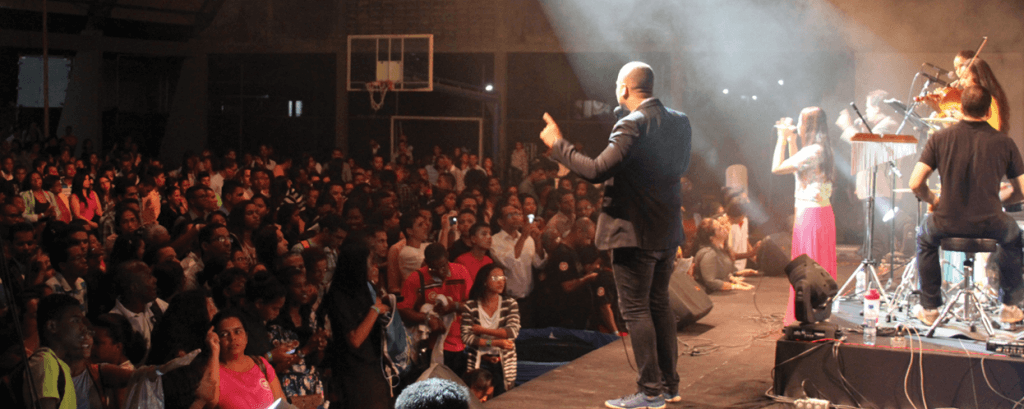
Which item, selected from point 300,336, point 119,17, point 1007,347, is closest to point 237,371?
point 300,336

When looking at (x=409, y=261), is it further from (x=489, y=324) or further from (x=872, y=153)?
(x=872, y=153)

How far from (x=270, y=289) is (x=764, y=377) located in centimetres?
265

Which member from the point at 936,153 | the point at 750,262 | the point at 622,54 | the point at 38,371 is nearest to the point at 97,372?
the point at 38,371

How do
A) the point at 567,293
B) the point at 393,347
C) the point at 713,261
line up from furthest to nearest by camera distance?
the point at 713,261, the point at 567,293, the point at 393,347

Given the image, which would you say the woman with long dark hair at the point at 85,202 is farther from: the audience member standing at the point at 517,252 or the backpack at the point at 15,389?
the backpack at the point at 15,389

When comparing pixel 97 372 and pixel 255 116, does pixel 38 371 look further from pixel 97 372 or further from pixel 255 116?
pixel 255 116

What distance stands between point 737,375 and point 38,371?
3.42m

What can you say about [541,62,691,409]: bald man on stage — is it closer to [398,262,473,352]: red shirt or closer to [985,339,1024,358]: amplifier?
[985,339,1024,358]: amplifier

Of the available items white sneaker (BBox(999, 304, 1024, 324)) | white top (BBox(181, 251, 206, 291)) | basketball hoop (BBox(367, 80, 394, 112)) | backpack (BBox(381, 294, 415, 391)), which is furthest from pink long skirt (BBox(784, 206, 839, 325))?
basketball hoop (BBox(367, 80, 394, 112))

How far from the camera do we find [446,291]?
5.86 meters

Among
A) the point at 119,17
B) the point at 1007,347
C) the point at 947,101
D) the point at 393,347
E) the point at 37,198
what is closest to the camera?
the point at 1007,347

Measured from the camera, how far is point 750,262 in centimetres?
1123

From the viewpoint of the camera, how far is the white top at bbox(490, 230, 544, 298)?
23.7 ft

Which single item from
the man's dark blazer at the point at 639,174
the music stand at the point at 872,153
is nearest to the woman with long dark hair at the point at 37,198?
the man's dark blazer at the point at 639,174
